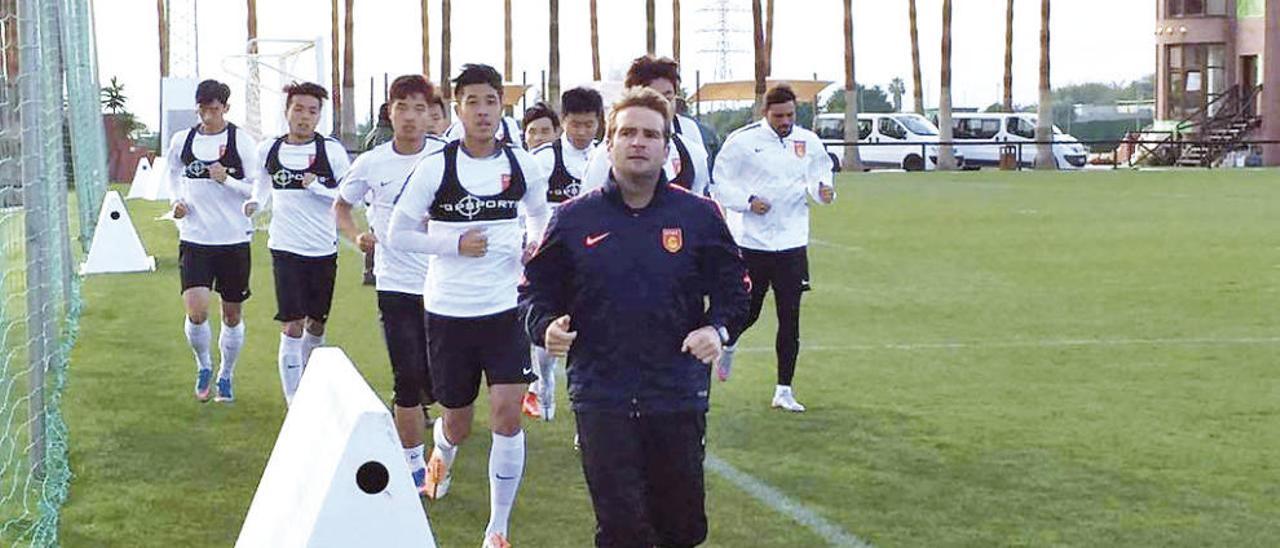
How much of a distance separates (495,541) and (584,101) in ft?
10.1

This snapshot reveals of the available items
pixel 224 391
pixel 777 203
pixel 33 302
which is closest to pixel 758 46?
pixel 224 391

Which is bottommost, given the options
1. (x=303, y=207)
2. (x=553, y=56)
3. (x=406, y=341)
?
(x=406, y=341)

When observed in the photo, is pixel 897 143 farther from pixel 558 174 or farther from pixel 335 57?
pixel 558 174

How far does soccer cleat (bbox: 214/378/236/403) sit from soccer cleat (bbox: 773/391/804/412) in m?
3.25

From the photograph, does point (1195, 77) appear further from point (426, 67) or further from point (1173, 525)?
point (1173, 525)

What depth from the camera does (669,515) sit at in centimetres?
603

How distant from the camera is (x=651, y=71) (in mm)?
9125

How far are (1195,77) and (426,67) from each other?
28.1 metres

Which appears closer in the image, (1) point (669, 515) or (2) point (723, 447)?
(1) point (669, 515)

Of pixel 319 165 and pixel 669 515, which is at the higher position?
pixel 319 165

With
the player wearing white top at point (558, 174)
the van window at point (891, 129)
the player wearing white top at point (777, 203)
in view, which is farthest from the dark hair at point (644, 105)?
the van window at point (891, 129)

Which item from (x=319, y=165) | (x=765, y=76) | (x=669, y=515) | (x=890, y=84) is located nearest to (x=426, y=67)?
(x=765, y=76)

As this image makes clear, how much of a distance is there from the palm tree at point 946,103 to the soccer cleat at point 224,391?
4699 cm

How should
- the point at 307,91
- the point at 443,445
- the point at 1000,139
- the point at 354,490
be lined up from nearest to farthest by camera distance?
the point at 354,490
the point at 443,445
the point at 307,91
the point at 1000,139
